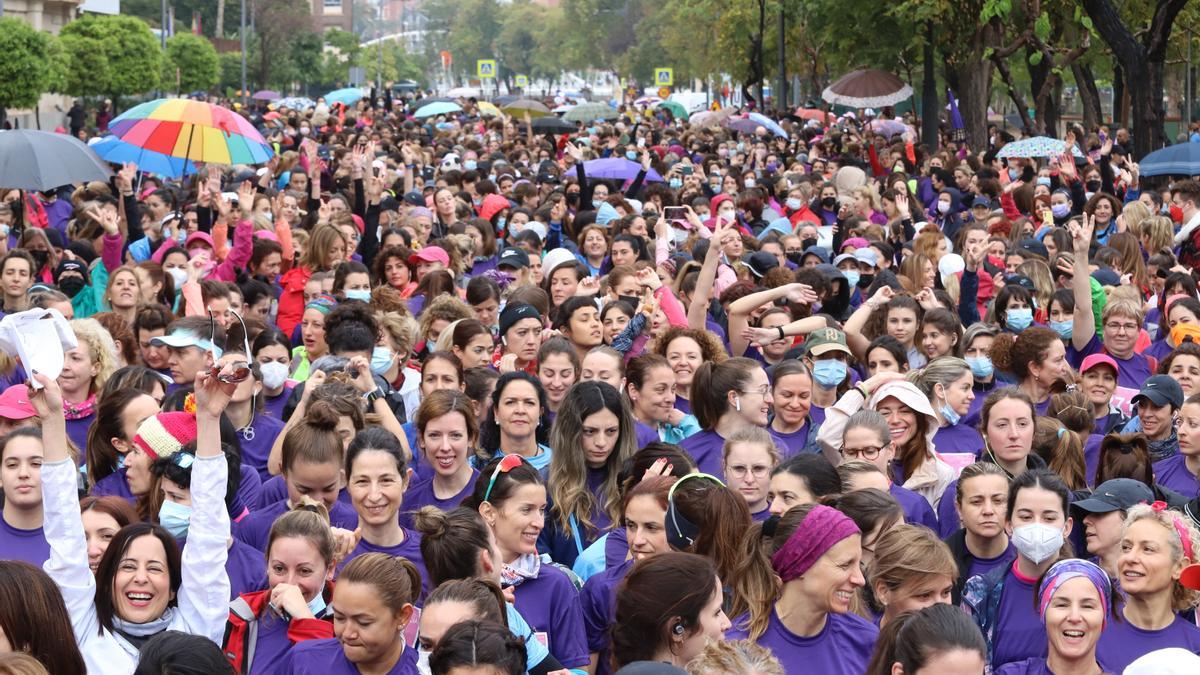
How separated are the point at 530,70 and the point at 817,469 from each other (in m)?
150

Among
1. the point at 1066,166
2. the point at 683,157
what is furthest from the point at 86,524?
the point at 683,157

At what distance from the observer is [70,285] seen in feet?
41.3

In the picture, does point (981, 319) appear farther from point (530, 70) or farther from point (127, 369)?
point (530, 70)

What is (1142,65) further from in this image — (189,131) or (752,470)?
(752,470)

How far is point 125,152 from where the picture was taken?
17000 mm

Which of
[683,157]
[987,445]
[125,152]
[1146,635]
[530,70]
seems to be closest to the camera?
[1146,635]

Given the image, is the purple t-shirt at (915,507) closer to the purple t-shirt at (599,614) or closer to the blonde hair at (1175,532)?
the blonde hair at (1175,532)

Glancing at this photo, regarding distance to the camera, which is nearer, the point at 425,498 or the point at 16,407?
the point at 425,498

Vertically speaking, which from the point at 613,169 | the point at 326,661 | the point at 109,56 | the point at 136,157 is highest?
the point at 109,56

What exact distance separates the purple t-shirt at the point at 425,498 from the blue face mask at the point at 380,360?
1.86 metres

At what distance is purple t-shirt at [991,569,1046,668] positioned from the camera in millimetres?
6375

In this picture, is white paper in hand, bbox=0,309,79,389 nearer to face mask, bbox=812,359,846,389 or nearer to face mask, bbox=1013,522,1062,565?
face mask, bbox=1013,522,1062,565

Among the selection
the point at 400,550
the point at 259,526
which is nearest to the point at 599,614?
the point at 400,550

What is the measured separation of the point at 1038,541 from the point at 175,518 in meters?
3.24
